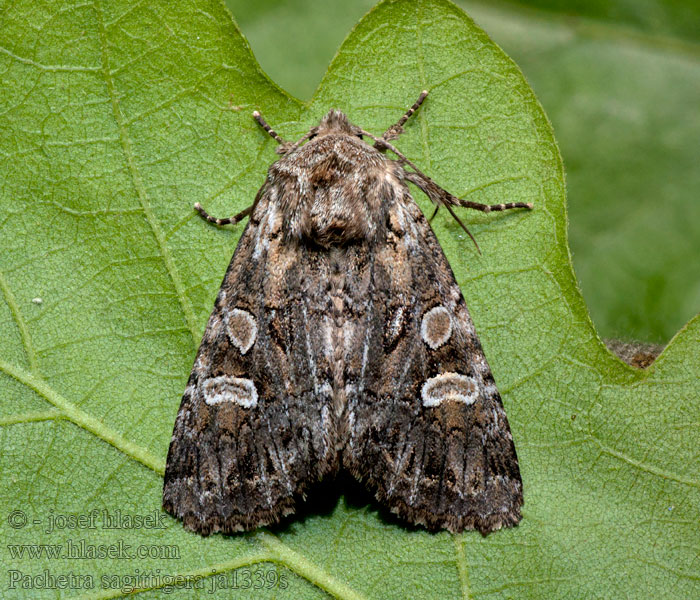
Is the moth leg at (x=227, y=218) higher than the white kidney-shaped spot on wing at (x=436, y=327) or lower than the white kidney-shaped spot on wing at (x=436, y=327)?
higher

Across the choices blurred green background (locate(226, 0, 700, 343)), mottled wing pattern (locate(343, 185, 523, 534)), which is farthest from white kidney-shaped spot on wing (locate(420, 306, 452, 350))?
blurred green background (locate(226, 0, 700, 343))

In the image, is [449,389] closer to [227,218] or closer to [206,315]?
[206,315]

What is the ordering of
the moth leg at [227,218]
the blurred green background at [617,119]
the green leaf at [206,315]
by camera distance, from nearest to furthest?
the green leaf at [206,315] < the moth leg at [227,218] < the blurred green background at [617,119]

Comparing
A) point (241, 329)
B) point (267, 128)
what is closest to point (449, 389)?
point (241, 329)

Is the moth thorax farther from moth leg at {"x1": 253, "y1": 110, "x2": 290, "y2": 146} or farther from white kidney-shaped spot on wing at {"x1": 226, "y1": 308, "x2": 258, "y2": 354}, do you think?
white kidney-shaped spot on wing at {"x1": 226, "y1": 308, "x2": 258, "y2": 354}

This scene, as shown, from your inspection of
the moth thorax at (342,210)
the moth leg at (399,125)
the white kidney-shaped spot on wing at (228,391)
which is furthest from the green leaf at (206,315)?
the moth thorax at (342,210)

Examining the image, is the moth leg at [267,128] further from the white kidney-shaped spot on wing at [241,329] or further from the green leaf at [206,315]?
the white kidney-shaped spot on wing at [241,329]

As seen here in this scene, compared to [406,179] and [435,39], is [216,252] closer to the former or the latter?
[406,179]
